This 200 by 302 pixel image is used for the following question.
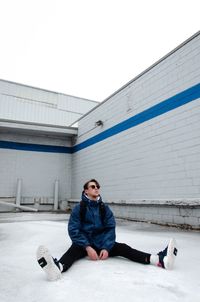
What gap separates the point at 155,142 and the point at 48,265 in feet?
15.7

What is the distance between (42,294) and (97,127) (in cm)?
777

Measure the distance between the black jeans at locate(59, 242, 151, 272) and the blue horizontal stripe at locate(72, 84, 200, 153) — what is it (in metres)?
3.84

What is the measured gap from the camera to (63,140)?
11.2 m

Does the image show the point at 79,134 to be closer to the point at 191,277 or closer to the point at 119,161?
the point at 119,161

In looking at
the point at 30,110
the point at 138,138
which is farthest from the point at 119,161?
the point at 30,110

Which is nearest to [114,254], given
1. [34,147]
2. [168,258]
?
[168,258]

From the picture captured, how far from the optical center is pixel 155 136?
243 inches

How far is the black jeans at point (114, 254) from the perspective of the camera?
7.34 ft

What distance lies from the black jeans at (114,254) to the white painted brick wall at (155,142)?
2901 millimetres

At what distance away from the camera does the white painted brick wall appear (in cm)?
518

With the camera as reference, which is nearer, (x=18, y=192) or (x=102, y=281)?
(x=102, y=281)

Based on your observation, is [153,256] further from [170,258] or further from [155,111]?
[155,111]

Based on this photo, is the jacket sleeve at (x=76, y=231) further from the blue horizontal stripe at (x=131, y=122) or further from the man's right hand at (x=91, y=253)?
the blue horizontal stripe at (x=131, y=122)

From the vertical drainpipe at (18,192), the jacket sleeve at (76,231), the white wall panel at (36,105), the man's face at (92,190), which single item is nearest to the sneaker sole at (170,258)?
the jacket sleeve at (76,231)
